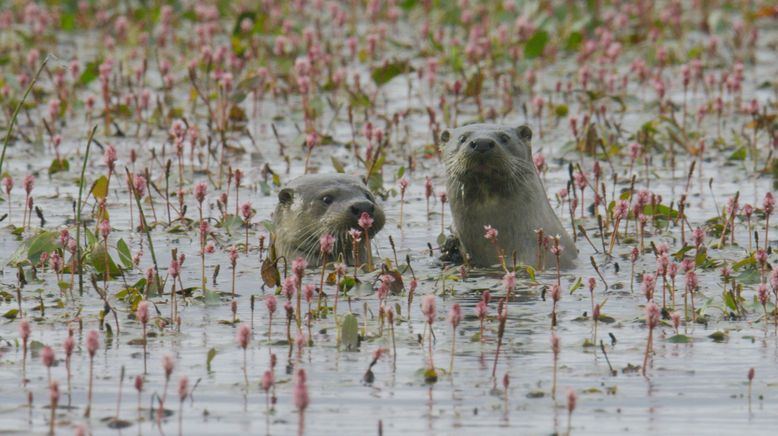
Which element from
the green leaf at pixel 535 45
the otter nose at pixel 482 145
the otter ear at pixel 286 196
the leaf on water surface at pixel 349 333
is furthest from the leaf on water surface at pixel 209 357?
the green leaf at pixel 535 45

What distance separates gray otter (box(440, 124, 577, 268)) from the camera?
32.6 ft

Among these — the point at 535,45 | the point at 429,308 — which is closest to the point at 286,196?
the point at 429,308

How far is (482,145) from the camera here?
31.9ft

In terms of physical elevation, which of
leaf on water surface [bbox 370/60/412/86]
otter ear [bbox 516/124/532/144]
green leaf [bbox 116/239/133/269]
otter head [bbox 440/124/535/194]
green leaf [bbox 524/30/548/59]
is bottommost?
green leaf [bbox 116/239/133/269]

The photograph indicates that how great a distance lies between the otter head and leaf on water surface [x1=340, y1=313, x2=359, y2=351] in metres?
2.57

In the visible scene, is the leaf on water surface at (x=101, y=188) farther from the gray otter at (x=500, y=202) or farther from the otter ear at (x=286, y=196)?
the gray otter at (x=500, y=202)

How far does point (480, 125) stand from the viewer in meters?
10.3

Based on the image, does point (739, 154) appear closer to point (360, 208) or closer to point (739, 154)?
point (739, 154)

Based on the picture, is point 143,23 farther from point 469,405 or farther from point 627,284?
point 469,405

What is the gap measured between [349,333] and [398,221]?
13.6 ft

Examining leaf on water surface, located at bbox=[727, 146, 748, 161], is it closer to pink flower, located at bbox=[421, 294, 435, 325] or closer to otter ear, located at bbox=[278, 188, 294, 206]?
otter ear, located at bbox=[278, 188, 294, 206]

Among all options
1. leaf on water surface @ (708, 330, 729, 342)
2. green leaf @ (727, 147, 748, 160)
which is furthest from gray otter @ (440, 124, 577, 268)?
green leaf @ (727, 147, 748, 160)

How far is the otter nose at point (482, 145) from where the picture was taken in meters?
9.73

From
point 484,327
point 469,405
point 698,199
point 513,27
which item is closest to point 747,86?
point 513,27
